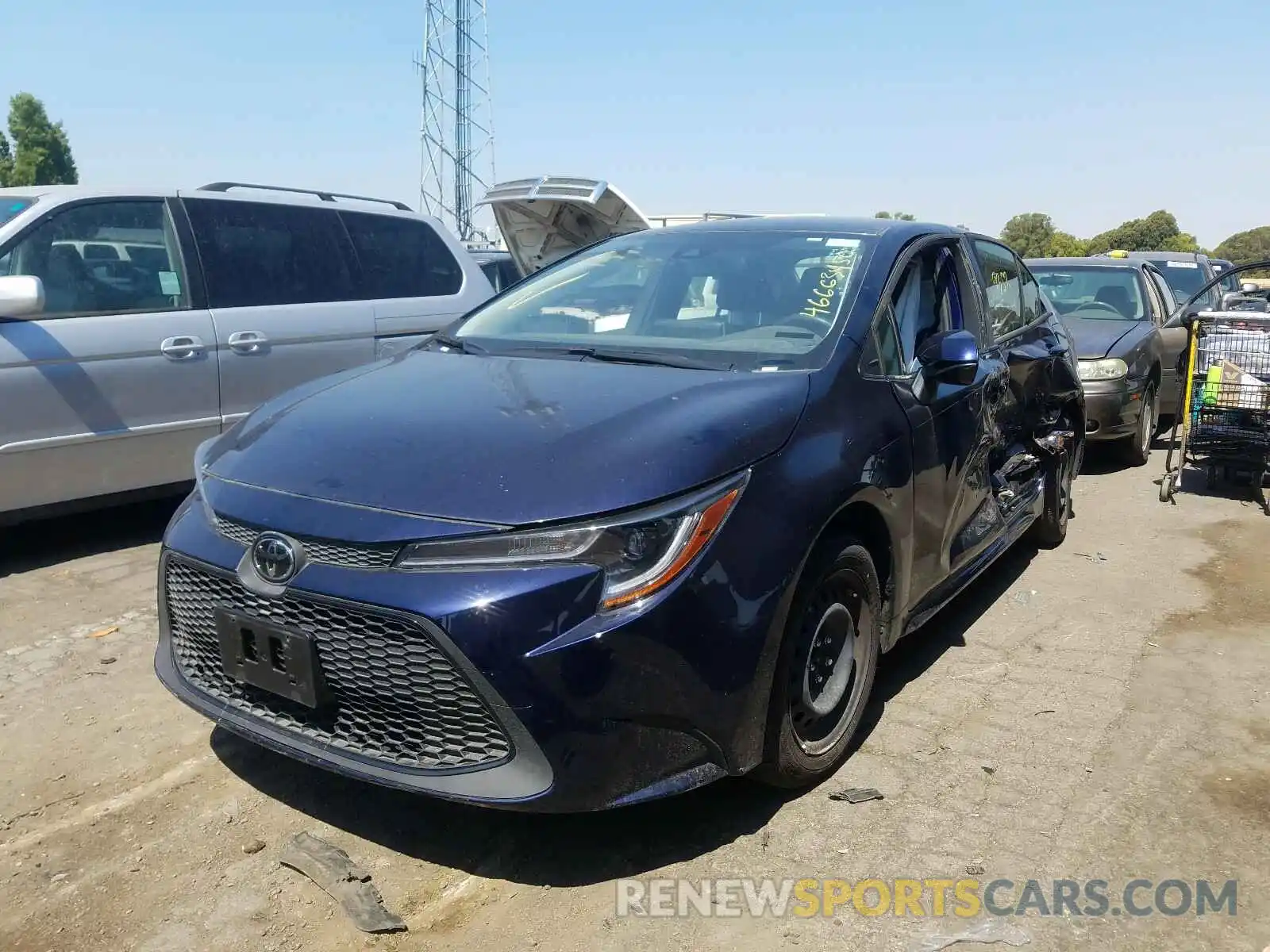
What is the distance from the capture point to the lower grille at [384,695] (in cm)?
235

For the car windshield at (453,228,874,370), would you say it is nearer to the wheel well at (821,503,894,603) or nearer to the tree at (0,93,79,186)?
the wheel well at (821,503,894,603)

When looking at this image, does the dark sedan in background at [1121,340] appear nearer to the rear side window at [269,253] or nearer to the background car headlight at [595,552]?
the rear side window at [269,253]

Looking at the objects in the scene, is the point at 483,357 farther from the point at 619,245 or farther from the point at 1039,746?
the point at 1039,746

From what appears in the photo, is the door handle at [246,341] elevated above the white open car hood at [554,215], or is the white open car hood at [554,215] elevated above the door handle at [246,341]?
the white open car hood at [554,215]

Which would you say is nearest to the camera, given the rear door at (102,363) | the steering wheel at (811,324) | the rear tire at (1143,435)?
the steering wheel at (811,324)

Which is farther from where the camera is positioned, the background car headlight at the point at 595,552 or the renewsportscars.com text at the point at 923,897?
the renewsportscars.com text at the point at 923,897

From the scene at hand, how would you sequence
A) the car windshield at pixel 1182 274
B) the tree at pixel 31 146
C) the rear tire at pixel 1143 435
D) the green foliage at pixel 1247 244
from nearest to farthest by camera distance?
the rear tire at pixel 1143 435
the car windshield at pixel 1182 274
the tree at pixel 31 146
the green foliage at pixel 1247 244

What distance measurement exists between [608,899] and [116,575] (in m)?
3.32

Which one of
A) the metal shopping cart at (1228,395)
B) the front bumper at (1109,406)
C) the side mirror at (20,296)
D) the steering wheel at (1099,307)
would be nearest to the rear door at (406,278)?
the side mirror at (20,296)

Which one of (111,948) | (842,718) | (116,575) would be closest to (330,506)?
(111,948)

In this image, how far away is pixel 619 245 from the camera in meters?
4.30

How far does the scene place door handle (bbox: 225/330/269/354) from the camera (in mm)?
5336

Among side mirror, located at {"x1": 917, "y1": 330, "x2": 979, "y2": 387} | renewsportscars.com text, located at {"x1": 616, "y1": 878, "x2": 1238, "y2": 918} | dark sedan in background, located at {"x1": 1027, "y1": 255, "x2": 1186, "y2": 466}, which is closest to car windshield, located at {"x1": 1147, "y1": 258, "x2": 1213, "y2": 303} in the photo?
dark sedan in background, located at {"x1": 1027, "y1": 255, "x2": 1186, "y2": 466}

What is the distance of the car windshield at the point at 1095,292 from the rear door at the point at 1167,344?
0.66 feet
